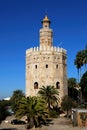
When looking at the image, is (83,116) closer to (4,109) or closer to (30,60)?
(4,109)

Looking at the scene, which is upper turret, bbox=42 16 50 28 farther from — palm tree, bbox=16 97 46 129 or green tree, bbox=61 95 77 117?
palm tree, bbox=16 97 46 129

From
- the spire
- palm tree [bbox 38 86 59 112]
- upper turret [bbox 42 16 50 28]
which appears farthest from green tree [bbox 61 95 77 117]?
the spire

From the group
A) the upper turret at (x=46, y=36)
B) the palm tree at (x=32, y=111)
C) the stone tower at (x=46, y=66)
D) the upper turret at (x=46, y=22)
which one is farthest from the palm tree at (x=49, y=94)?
the palm tree at (x=32, y=111)

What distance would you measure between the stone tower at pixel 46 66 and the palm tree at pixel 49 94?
3952 mm

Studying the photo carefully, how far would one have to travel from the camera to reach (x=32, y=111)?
49469mm

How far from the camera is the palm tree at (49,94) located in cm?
6656

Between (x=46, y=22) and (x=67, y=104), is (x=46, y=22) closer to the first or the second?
(x=46, y=22)

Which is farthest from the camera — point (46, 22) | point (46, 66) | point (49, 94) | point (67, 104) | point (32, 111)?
point (46, 22)

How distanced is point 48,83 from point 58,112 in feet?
20.3

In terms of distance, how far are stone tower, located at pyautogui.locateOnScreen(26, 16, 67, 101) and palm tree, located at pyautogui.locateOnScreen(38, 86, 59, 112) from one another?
13.0 ft

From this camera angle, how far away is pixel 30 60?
2911 inches

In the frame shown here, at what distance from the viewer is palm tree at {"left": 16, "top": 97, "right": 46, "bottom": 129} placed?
163 ft

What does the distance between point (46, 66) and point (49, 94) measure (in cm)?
772

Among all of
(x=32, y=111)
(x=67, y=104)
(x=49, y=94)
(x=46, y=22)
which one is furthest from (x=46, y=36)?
(x=32, y=111)
